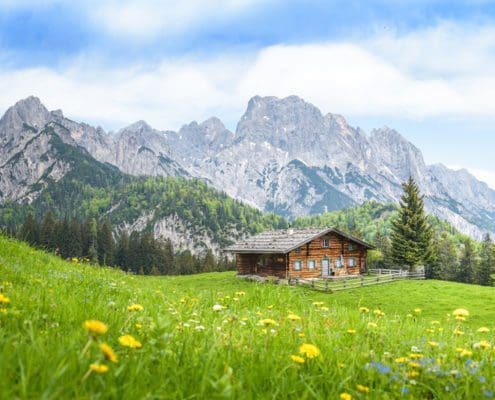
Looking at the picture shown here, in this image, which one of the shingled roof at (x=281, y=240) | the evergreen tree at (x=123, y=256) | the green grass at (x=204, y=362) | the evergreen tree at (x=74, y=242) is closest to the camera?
the green grass at (x=204, y=362)

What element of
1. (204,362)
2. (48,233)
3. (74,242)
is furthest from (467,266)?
(204,362)

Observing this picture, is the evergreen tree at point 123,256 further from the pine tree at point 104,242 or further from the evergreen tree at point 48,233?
the evergreen tree at point 48,233

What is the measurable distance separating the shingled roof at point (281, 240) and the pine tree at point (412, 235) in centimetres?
974

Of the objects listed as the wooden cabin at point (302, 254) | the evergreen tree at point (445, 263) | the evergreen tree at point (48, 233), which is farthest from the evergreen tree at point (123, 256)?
the evergreen tree at point (445, 263)

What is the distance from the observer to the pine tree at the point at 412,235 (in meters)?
68.0

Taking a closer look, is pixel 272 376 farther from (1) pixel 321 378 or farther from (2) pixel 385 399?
(2) pixel 385 399

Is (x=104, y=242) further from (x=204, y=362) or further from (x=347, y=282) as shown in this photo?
(x=204, y=362)

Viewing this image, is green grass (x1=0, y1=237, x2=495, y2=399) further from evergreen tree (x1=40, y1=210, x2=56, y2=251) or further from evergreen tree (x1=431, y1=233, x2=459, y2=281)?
evergreen tree (x1=40, y1=210, x2=56, y2=251)

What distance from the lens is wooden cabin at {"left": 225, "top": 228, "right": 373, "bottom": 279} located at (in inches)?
2156

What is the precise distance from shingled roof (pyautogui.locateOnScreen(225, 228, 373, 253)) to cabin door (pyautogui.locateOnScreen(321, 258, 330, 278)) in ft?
12.6

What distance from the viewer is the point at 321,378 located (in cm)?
323

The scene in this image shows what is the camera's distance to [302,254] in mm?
55812

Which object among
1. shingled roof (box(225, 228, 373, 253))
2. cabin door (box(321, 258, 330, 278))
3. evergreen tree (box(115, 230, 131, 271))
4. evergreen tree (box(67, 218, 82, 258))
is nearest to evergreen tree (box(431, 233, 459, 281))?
shingled roof (box(225, 228, 373, 253))

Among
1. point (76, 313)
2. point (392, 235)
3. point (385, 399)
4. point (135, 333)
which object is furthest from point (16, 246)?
point (392, 235)
